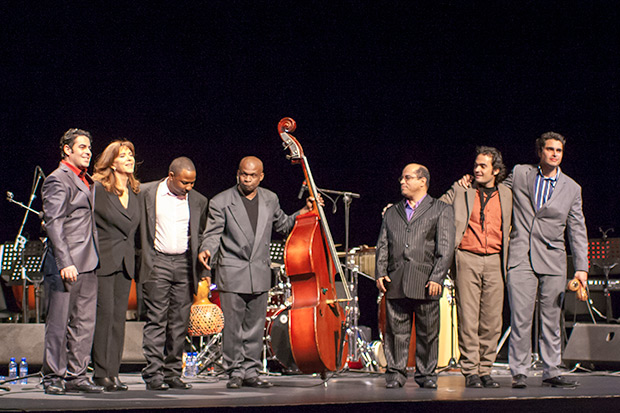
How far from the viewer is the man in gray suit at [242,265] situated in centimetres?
438

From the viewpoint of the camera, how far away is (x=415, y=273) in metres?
4.28

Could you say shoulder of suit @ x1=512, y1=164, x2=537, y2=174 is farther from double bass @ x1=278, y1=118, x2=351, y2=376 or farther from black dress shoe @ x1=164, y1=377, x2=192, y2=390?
black dress shoe @ x1=164, y1=377, x2=192, y2=390

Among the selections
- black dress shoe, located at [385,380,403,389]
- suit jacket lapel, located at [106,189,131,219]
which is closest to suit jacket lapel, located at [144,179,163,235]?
suit jacket lapel, located at [106,189,131,219]

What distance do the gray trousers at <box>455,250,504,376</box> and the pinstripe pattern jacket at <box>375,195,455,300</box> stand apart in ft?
0.61

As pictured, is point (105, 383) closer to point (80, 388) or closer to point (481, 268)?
point (80, 388)

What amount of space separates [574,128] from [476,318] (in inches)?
149

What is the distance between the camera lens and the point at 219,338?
19.1 ft

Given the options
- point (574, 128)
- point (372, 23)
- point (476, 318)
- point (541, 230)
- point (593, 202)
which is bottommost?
point (476, 318)

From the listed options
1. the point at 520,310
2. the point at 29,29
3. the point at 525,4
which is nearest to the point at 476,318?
the point at 520,310

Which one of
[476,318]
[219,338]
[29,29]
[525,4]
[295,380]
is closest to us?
[476,318]

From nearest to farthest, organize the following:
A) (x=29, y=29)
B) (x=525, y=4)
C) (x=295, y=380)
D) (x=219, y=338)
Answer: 1. (x=295, y=380)
2. (x=219, y=338)
3. (x=29, y=29)
4. (x=525, y=4)

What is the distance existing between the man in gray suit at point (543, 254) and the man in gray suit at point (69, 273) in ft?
8.52

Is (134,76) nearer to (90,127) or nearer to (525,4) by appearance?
(90,127)

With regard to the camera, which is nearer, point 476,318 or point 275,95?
point 476,318
